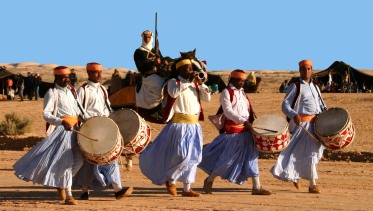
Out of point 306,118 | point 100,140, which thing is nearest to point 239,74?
point 306,118

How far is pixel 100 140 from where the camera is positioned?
552 inches

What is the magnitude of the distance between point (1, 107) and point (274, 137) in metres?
32.7

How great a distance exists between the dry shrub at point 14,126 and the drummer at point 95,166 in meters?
19.0

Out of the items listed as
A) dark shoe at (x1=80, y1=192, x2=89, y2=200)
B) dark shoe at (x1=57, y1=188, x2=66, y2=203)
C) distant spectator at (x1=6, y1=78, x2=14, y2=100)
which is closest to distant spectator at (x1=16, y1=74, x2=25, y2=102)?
distant spectator at (x1=6, y1=78, x2=14, y2=100)

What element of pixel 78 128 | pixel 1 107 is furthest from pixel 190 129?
pixel 1 107

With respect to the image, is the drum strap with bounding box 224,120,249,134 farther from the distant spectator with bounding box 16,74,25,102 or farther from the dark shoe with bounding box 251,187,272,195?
the distant spectator with bounding box 16,74,25,102

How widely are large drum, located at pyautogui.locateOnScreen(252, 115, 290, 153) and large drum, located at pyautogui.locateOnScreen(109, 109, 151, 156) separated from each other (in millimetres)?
1660

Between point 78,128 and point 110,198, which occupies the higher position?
point 78,128

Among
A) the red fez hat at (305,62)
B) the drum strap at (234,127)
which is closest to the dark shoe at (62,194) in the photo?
the drum strap at (234,127)

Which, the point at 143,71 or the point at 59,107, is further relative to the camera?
the point at 143,71

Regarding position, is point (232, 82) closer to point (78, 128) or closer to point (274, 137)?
point (274, 137)

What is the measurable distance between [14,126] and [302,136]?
1866 centimetres

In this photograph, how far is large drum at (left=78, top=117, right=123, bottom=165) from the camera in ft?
45.8

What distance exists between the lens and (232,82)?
1599cm
